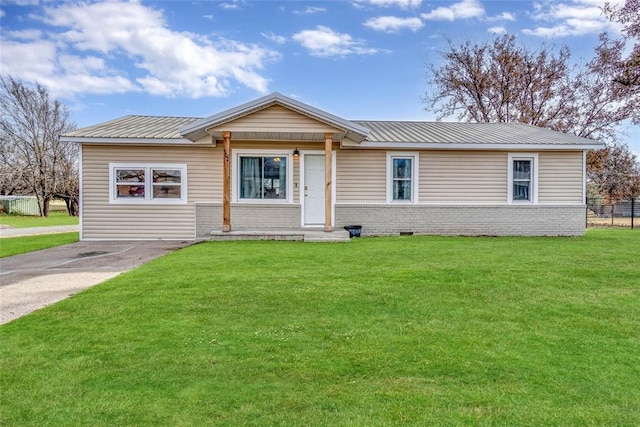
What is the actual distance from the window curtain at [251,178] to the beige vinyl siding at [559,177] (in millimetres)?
8572

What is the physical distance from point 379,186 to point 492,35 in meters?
19.4

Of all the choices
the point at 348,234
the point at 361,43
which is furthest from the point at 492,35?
the point at 348,234

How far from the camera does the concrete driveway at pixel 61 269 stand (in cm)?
489

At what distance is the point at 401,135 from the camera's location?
1273 centimetres

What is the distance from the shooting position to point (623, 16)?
16.8m

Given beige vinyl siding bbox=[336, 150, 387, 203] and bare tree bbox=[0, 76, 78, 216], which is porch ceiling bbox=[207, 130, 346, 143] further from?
bare tree bbox=[0, 76, 78, 216]

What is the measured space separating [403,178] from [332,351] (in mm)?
9636

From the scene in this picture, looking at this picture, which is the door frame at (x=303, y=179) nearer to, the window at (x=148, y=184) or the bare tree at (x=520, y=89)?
the window at (x=148, y=184)

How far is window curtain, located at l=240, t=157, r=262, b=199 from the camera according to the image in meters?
12.0

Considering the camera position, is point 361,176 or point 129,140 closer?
point 129,140

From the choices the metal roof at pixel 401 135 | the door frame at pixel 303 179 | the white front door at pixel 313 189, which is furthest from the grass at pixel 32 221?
the white front door at pixel 313 189

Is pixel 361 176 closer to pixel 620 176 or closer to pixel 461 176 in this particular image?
pixel 461 176

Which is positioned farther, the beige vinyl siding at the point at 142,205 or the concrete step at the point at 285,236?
the beige vinyl siding at the point at 142,205

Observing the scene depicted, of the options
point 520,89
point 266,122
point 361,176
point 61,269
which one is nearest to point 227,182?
point 266,122
